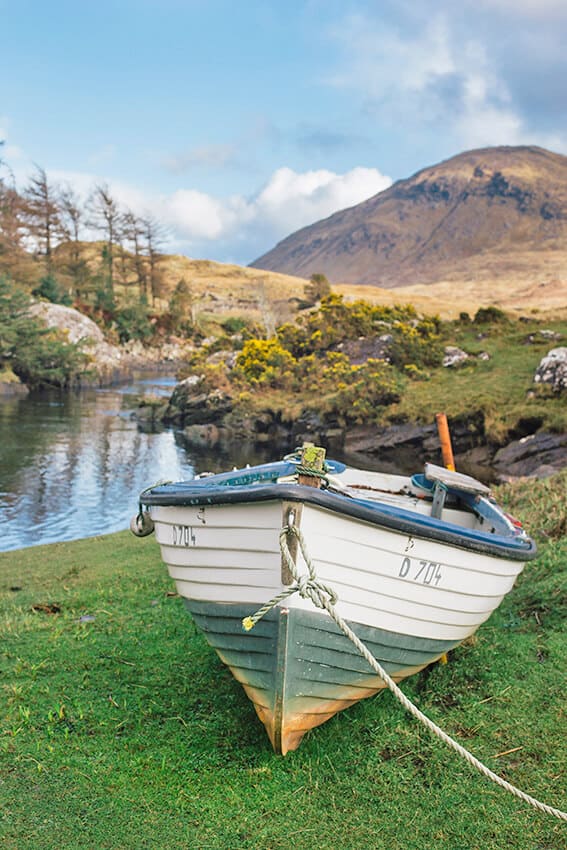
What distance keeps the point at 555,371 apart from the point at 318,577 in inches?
811

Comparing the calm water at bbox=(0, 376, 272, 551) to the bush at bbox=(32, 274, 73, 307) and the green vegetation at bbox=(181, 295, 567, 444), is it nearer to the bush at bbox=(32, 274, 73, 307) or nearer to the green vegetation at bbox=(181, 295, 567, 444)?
the green vegetation at bbox=(181, 295, 567, 444)

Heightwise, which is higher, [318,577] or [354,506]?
[354,506]

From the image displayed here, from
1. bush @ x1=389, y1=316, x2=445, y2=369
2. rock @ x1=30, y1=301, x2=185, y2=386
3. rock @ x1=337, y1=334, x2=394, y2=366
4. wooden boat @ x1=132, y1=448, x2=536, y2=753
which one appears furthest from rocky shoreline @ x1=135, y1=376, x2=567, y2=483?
rock @ x1=30, y1=301, x2=185, y2=386

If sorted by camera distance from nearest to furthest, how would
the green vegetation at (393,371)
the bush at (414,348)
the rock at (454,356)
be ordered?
the green vegetation at (393,371), the rock at (454,356), the bush at (414,348)

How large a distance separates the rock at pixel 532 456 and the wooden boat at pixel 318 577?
13779 millimetres

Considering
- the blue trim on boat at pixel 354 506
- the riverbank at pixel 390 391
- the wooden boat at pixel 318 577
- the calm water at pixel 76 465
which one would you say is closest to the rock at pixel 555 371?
the riverbank at pixel 390 391

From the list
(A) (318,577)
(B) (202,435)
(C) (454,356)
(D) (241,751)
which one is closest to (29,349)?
(B) (202,435)

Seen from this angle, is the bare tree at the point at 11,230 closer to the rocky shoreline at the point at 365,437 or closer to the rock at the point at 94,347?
the rock at the point at 94,347

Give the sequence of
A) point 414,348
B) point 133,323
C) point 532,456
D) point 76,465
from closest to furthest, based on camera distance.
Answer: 1. point 532,456
2. point 76,465
3. point 414,348
4. point 133,323

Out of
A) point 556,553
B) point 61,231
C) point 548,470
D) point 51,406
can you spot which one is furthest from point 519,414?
point 61,231

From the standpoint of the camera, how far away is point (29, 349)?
1448 inches

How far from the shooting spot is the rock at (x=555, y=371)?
21953 mm

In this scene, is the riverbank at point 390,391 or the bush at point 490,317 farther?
the bush at point 490,317

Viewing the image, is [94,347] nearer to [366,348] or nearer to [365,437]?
[366,348]
